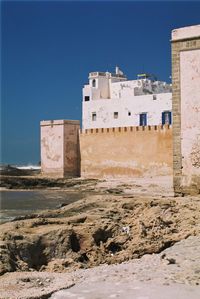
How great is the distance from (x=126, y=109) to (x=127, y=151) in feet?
31.6

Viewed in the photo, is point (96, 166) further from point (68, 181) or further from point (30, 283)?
point (30, 283)

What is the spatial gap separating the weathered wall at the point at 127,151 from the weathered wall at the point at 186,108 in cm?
863

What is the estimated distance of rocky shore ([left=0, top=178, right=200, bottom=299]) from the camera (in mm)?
4883

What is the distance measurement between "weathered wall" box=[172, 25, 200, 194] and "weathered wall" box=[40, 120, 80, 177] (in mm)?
12479

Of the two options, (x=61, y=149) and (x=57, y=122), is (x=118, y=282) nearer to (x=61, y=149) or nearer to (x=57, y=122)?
(x=61, y=149)

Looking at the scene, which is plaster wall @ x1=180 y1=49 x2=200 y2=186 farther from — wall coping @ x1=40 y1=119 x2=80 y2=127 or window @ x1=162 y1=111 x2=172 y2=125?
window @ x1=162 y1=111 x2=172 y2=125

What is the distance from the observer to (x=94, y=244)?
6.30m

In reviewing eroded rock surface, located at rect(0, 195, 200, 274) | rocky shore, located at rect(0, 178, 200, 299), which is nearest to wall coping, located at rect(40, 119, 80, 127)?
rocky shore, located at rect(0, 178, 200, 299)

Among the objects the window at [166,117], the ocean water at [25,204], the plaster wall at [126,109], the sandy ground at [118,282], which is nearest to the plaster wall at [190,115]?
the ocean water at [25,204]

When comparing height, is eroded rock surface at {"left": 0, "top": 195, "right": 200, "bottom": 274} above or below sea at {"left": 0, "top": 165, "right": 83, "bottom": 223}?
above

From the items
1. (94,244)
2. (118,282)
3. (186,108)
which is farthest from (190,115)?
(118,282)

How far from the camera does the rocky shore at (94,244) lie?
4883 millimetres

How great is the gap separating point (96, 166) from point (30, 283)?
18278 millimetres

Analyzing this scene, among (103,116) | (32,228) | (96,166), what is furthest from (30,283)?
(103,116)
